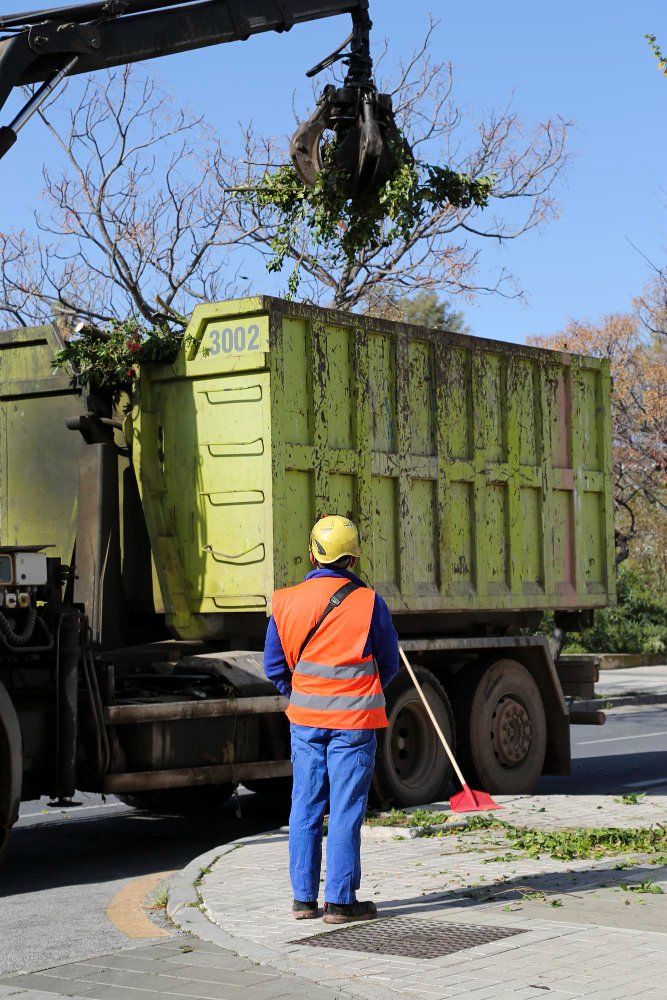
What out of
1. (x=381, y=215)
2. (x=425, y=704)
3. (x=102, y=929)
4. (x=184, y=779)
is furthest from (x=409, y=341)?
(x=102, y=929)

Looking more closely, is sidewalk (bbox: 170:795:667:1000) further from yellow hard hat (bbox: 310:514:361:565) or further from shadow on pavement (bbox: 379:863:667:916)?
yellow hard hat (bbox: 310:514:361:565)

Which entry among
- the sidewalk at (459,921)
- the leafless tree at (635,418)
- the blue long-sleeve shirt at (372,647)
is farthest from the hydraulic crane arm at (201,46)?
the leafless tree at (635,418)

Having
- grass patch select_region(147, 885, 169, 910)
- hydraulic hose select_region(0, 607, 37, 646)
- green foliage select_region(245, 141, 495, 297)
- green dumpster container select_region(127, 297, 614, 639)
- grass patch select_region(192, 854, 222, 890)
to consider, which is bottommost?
grass patch select_region(147, 885, 169, 910)

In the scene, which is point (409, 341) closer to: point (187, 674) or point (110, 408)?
point (110, 408)

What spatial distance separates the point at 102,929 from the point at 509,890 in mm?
1935

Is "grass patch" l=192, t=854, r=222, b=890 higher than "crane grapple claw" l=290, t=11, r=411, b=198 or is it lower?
lower

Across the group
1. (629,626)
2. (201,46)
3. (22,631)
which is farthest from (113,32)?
(629,626)

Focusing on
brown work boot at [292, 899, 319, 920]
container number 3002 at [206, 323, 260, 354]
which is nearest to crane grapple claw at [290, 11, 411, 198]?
container number 3002 at [206, 323, 260, 354]

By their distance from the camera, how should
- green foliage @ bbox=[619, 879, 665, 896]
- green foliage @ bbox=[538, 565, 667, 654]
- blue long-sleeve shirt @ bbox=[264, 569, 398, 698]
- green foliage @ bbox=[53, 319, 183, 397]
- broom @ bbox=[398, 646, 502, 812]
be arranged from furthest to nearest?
green foliage @ bbox=[538, 565, 667, 654] → green foliage @ bbox=[53, 319, 183, 397] → broom @ bbox=[398, 646, 502, 812] → green foliage @ bbox=[619, 879, 665, 896] → blue long-sleeve shirt @ bbox=[264, 569, 398, 698]

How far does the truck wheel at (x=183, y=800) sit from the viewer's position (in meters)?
11.1

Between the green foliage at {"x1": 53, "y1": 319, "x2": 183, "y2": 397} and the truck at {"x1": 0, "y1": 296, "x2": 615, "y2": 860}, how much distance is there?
0.12 metres

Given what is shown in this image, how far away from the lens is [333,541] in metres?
6.80

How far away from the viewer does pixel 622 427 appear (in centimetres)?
3259

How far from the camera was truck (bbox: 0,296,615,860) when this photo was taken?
28.9 feet
